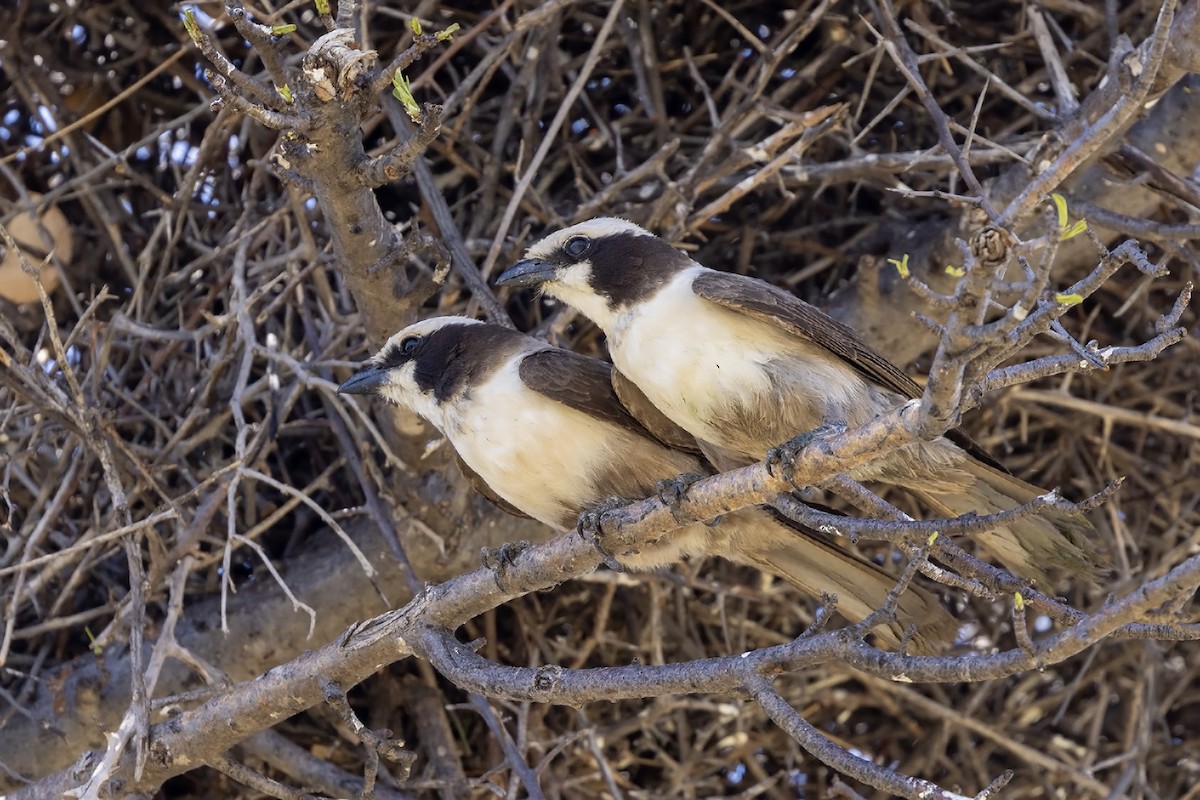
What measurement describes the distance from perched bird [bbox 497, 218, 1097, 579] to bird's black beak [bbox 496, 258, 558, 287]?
0.48 ft

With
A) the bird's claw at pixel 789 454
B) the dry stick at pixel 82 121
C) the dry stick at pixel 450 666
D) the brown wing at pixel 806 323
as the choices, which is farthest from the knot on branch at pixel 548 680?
the dry stick at pixel 82 121

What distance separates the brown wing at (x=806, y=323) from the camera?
2.73 meters

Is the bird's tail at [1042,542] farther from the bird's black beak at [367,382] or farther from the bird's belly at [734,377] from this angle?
the bird's black beak at [367,382]

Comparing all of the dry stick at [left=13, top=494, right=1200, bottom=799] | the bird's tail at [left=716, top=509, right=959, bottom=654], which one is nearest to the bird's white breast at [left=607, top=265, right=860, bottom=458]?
the bird's tail at [left=716, top=509, right=959, bottom=654]

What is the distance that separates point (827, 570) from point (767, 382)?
1.81 feet

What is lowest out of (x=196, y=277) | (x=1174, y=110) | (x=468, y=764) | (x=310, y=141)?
(x=468, y=764)

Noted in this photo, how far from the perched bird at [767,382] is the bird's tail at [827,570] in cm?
15

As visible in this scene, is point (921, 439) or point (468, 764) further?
point (468, 764)

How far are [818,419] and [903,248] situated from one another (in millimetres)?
1209

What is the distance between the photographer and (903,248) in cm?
373

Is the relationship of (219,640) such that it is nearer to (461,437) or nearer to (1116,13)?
(461,437)

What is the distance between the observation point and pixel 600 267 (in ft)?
9.93

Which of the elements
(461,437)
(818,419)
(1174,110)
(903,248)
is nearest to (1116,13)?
(1174,110)

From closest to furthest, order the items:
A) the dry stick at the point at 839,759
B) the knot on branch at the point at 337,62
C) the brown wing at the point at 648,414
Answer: the dry stick at the point at 839,759 < the knot on branch at the point at 337,62 < the brown wing at the point at 648,414
